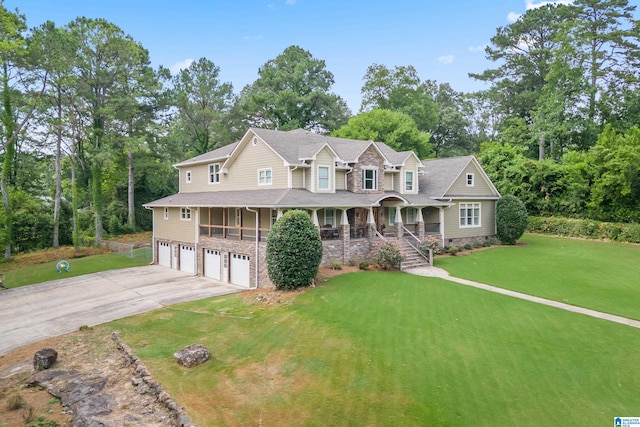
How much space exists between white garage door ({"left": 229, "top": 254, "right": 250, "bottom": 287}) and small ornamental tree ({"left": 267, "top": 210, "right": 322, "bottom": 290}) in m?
3.92

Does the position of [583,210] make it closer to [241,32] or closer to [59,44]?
[241,32]

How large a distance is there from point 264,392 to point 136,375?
383 cm

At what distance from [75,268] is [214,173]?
1143 cm

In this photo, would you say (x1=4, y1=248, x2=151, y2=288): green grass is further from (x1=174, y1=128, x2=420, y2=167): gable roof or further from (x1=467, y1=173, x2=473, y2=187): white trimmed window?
(x1=467, y1=173, x2=473, y2=187): white trimmed window

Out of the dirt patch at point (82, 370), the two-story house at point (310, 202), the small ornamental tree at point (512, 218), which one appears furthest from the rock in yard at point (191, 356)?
the small ornamental tree at point (512, 218)

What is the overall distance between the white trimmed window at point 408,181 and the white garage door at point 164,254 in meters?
17.7

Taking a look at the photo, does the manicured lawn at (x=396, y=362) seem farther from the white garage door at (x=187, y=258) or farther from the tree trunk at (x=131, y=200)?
the tree trunk at (x=131, y=200)

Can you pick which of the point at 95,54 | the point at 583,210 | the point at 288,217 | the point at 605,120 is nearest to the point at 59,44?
Result: the point at 95,54

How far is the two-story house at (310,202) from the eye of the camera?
20.1 metres

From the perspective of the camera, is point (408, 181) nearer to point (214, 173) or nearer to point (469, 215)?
point (469, 215)

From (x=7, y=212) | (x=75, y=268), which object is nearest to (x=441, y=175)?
(x=75, y=268)

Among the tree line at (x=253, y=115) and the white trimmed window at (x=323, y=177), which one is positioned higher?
the tree line at (x=253, y=115)

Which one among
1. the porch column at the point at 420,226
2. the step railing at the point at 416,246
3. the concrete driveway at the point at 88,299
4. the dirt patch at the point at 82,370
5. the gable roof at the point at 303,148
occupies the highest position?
the gable roof at the point at 303,148

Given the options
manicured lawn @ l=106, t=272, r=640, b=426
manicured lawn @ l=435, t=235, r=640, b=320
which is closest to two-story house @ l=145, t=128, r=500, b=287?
manicured lawn @ l=435, t=235, r=640, b=320
